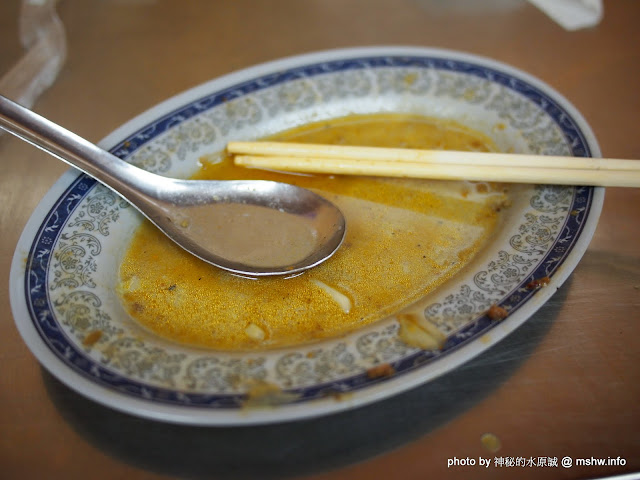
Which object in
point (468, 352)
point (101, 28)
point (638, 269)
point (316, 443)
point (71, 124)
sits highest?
point (101, 28)

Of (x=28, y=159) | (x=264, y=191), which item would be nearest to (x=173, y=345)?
(x=264, y=191)

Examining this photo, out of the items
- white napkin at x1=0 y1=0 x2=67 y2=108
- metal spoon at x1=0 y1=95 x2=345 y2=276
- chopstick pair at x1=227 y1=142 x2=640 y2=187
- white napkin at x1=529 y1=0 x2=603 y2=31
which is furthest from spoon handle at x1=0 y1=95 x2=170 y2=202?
white napkin at x1=529 y1=0 x2=603 y2=31

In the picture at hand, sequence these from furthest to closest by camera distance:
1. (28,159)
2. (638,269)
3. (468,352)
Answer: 1. (28,159)
2. (638,269)
3. (468,352)

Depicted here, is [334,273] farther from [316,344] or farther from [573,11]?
[573,11]

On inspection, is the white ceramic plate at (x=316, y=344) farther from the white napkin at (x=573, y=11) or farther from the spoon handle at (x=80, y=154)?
the white napkin at (x=573, y=11)

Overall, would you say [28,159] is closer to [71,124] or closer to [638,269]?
[71,124]

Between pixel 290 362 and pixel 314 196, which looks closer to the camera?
pixel 290 362
